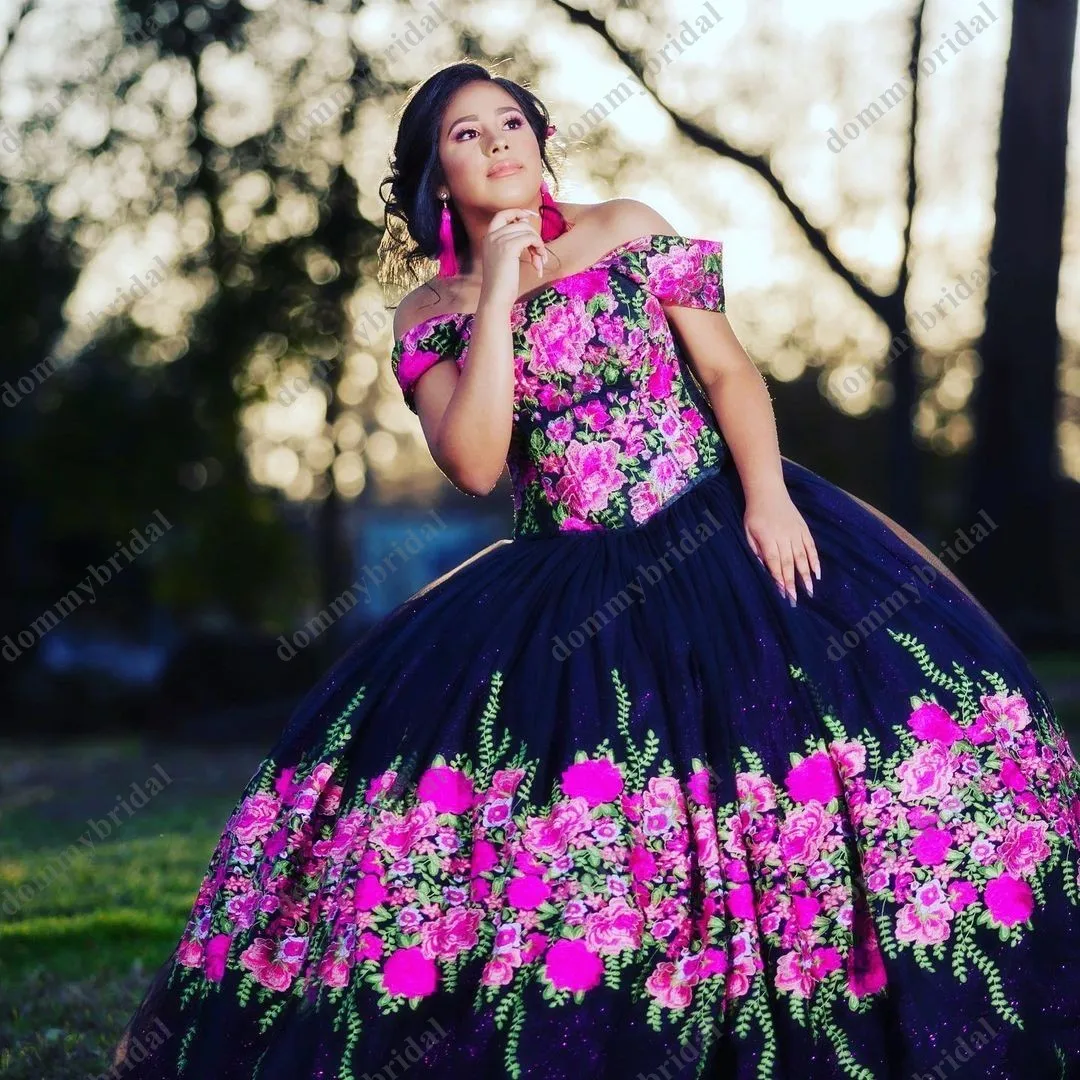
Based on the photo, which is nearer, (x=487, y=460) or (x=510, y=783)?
(x=510, y=783)

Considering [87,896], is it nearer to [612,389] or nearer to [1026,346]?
[612,389]

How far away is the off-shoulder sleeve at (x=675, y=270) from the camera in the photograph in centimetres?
309

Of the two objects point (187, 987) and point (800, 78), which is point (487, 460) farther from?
point (800, 78)

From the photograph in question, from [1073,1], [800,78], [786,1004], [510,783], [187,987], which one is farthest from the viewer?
[800,78]

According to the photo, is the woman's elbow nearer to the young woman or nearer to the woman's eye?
the young woman

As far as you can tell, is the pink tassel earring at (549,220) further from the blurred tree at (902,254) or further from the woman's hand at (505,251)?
the blurred tree at (902,254)

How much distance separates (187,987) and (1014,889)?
54.8 inches

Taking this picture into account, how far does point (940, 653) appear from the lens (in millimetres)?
2746

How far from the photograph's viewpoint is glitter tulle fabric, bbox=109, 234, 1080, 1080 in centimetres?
246

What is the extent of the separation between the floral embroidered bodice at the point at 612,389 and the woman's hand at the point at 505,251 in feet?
0.45

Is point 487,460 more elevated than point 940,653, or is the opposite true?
point 487,460

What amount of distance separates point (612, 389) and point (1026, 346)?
7.52 meters

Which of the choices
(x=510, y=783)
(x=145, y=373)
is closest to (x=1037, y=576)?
(x=145, y=373)

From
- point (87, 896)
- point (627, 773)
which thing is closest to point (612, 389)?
point (627, 773)
